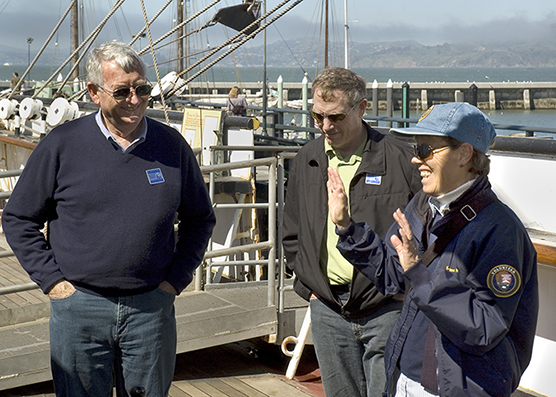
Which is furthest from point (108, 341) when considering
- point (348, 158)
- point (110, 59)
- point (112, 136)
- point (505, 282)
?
point (505, 282)

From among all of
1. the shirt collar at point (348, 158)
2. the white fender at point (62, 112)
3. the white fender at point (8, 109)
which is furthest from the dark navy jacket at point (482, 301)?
the white fender at point (8, 109)

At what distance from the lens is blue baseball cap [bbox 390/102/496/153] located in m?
2.04

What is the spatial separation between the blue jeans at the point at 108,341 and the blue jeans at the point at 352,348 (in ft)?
2.14

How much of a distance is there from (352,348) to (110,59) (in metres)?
1.53

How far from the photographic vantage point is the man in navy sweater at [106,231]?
8.34 ft

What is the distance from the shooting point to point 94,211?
2535mm

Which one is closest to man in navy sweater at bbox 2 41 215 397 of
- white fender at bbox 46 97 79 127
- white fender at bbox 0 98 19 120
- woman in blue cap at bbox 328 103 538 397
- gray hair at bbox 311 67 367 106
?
gray hair at bbox 311 67 367 106

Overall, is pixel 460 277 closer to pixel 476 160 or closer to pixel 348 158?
pixel 476 160

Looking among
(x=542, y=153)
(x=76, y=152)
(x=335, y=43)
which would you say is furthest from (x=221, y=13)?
(x=335, y=43)

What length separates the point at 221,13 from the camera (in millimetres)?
8656

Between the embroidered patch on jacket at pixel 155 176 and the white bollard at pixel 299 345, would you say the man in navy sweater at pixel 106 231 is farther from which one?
the white bollard at pixel 299 345

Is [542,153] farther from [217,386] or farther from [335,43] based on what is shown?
[335,43]

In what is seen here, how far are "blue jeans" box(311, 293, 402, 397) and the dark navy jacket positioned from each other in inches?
30.8

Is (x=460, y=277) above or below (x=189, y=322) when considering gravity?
above
